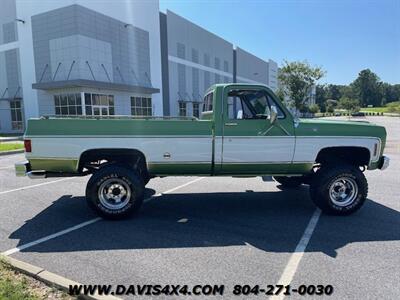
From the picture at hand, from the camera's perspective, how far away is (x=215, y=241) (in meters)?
4.71

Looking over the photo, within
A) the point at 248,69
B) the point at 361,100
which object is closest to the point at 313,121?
the point at 248,69

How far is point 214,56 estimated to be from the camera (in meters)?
54.3

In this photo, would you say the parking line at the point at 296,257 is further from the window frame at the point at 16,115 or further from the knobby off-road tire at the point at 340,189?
the window frame at the point at 16,115

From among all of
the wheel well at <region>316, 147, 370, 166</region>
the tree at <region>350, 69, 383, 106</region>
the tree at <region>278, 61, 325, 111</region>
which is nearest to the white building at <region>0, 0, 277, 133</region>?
the tree at <region>278, 61, 325, 111</region>

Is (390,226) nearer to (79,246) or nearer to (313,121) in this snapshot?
(313,121)

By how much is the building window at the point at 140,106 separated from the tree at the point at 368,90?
5632 inches

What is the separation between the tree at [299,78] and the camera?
5209cm

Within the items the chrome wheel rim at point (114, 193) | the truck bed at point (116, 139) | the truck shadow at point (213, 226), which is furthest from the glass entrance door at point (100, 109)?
the chrome wheel rim at point (114, 193)

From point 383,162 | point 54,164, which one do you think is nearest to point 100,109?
point 54,164

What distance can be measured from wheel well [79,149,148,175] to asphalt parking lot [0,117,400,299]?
91 cm

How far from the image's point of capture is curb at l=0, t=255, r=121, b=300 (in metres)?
3.28

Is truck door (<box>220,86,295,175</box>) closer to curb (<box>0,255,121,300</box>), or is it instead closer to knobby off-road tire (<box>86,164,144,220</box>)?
knobby off-road tire (<box>86,164,144,220</box>)

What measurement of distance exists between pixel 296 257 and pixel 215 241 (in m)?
Result: 1.13

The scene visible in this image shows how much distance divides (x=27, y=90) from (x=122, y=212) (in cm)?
3318
